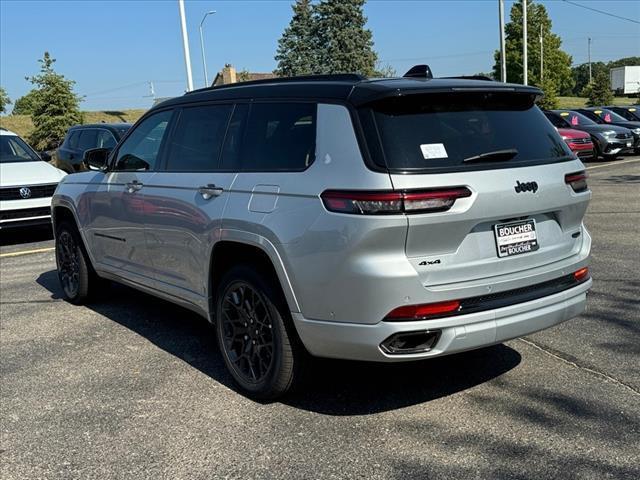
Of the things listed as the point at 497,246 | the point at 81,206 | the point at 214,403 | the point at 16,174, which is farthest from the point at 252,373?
the point at 16,174

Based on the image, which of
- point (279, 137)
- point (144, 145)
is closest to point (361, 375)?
point (279, 137)

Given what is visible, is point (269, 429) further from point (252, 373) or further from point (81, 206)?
point (81, 206)

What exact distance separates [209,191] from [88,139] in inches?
455

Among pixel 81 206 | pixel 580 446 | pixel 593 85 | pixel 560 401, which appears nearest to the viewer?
pixel 580 446

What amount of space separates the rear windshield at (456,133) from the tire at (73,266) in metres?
3.84

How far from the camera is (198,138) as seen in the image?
453 centimetres

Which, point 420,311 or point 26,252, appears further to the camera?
point 26,252

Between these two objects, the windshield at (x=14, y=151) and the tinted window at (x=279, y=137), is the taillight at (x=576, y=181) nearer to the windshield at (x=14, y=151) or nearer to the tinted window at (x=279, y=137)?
the tinted window at (x=279, y=137)

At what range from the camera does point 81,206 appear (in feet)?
19.6

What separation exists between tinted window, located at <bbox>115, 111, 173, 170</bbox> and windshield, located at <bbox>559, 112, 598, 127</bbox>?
723 inches

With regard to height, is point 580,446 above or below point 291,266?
below

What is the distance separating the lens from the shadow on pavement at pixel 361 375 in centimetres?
388

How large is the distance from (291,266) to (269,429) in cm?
91

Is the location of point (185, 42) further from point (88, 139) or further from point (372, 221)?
point (372, 221)
